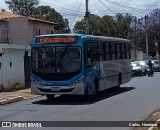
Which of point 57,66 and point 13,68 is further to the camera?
point 13,68

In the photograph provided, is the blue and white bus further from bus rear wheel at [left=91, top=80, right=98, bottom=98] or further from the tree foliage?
the tree foliage

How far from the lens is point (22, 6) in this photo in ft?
266

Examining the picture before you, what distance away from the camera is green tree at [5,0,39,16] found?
265 feet

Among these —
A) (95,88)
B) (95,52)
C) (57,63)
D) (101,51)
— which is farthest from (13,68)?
(57,63)

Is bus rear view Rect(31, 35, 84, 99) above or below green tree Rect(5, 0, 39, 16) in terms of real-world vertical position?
below

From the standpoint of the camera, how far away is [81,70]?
59.8 feet

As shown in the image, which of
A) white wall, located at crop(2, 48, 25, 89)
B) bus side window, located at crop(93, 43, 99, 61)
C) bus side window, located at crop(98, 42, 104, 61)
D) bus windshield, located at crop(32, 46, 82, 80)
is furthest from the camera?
white wall, located at crop(2, 48, 25, 89)

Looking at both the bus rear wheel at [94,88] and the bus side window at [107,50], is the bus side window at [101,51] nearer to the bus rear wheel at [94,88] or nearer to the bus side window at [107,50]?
the bus side window at [107,50]

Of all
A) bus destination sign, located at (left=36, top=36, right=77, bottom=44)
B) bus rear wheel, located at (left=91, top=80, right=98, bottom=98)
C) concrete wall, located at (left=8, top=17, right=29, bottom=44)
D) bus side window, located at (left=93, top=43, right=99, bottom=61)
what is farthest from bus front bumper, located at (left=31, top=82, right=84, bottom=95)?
concrete wall, located at (left=8, top=17, right=29, bottom=44)

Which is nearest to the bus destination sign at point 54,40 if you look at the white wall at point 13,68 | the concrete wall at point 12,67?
the concrete wall at point 12,67

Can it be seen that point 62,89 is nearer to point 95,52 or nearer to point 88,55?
point 88,55

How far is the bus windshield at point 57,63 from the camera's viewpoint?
1828cm

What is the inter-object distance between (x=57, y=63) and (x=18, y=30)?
26.3m

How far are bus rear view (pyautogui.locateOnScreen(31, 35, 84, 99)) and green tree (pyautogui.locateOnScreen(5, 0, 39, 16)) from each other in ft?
205
